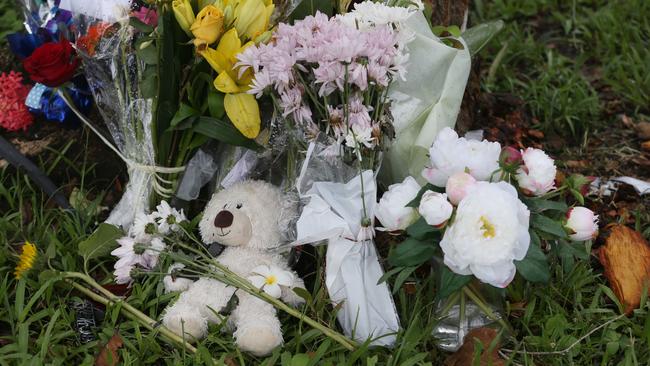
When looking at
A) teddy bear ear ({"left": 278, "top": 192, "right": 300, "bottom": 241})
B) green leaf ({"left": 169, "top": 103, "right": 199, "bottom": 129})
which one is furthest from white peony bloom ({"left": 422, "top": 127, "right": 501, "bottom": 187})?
green leaf ({"left": 169, "top": 103, "right": 199, "bottom": 129})

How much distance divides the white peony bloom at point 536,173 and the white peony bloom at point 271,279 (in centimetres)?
59

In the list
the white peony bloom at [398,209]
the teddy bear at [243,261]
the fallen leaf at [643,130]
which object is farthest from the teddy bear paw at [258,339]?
the fallen leaf at [643,130]

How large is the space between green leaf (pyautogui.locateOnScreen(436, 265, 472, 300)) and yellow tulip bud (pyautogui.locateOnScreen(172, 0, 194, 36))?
2.71 ft

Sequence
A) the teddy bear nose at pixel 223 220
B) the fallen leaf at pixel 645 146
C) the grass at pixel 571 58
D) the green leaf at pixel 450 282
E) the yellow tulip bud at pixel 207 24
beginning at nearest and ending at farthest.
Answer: the green leaf at pixel 450 282 → the yellow tulip bud at pixel 207 24 → the teddy bear nose at pixel 223 220 → the fallen leaf at pixel 645 146 → the grass at pixel 571 58

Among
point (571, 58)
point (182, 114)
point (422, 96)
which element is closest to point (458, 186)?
point (422, 96)

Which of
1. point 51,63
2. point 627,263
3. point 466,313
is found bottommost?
point 627,263

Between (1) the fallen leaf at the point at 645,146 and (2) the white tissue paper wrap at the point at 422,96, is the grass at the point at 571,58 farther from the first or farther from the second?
(2) the white tissue paper wrap at the point at 422,96

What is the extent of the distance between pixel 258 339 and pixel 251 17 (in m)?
0.75

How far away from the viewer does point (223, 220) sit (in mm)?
1889

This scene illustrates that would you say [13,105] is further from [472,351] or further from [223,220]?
[472,351]

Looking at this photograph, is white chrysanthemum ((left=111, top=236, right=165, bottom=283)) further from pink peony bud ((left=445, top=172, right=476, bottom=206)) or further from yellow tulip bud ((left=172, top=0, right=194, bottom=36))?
pink peony bud ((left=445, top=172, right=476, bottom=206))

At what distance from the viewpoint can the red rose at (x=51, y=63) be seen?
2.10 meters

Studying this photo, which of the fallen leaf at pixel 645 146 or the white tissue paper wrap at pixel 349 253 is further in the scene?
the fallen leaf at pixel 645 146

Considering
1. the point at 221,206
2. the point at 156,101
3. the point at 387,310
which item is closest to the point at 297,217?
the point at 221,206
